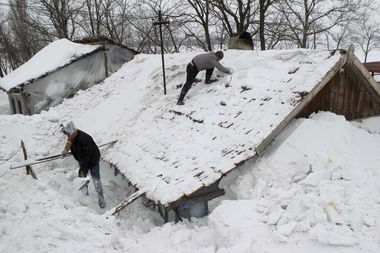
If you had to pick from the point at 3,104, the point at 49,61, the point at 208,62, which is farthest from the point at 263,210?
the point at 3,104

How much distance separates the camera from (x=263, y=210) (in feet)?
14.3

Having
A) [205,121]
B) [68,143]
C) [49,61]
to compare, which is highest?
[49,61]

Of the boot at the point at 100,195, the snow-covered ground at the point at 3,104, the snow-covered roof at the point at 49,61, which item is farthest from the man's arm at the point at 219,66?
the snow-covered ground at the point at 3,104

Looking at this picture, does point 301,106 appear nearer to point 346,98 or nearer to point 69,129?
point 346,98

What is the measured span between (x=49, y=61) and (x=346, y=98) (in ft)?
39.6

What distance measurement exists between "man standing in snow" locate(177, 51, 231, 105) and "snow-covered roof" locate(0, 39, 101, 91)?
7286 millimetres

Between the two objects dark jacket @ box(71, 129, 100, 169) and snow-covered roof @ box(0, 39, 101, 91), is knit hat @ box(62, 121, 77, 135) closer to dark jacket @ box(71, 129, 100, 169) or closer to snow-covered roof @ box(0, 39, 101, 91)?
dark jacket @ box(71, 129, 100, 169)

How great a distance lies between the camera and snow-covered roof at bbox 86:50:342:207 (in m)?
5.27

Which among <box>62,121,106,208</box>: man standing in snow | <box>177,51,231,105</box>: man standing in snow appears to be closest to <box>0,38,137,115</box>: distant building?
<box>177,51,231,105</box>: man standing in snow

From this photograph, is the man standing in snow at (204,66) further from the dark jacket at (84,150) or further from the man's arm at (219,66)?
the dark jacket at (84,150)

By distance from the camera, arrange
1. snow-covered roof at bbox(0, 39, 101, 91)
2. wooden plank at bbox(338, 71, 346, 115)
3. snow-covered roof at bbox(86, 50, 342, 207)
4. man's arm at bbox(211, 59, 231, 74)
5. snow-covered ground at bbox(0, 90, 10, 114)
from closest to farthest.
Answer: snow-covered roof at bbox(86, 50, 342, 207) < wooden plank at bbox(338, 71, 346, 115) < man's arm at bbox(211, 59, 231, 74) < snow-covered roof at bbox(0, 39, 101, 91) < snow-covered ground at bbox(0, 90, 10, 114)

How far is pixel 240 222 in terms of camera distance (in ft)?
13.7

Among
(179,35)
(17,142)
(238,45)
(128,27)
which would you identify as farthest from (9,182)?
(128,27)

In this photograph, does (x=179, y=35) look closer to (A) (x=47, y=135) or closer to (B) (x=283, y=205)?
(A) (x=47, y=135)
